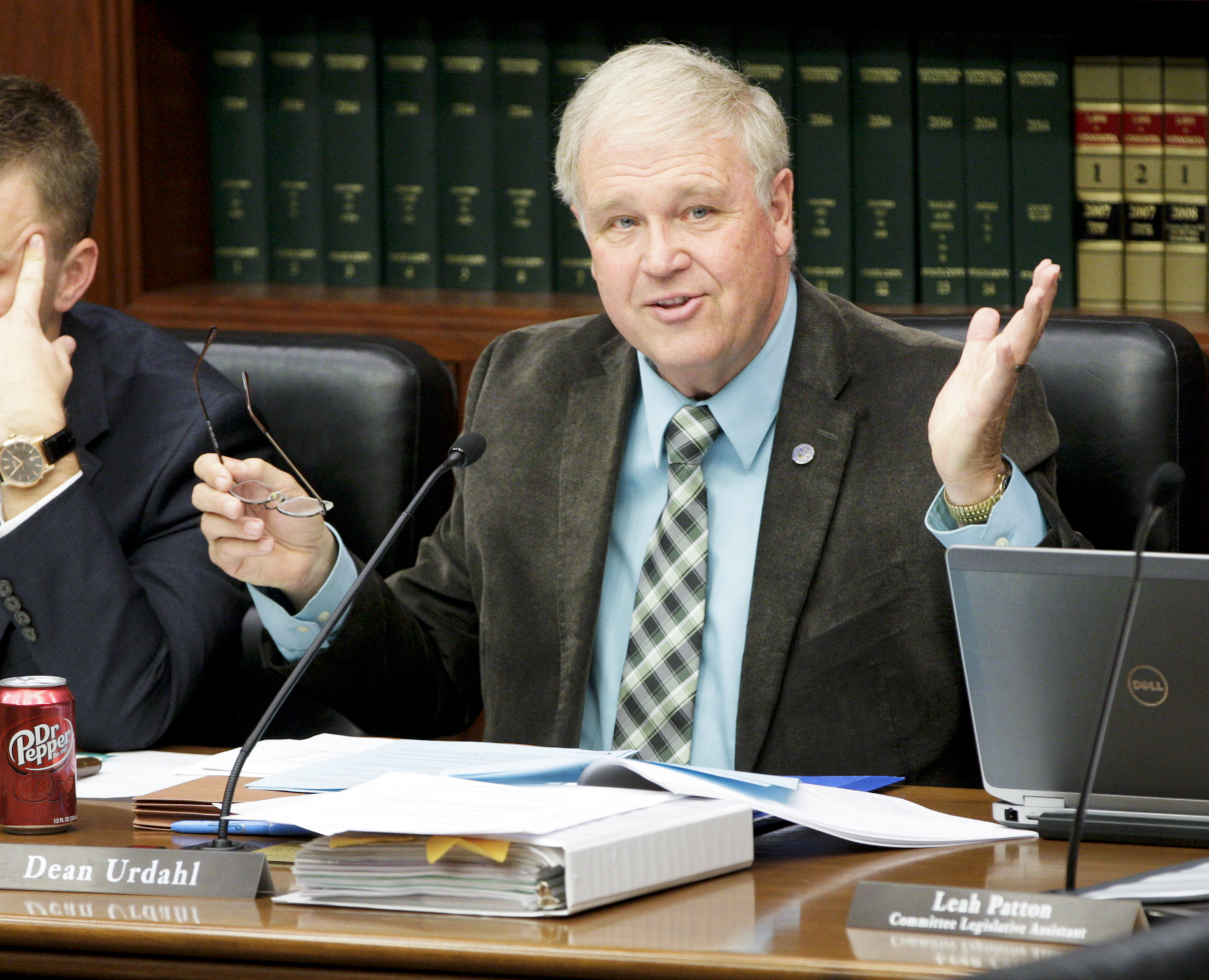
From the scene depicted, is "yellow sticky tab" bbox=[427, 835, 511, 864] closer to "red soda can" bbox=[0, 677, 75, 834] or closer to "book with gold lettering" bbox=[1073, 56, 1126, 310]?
"red soda can" bbox=[0, 677, 75, 834]

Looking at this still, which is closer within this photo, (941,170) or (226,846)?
(226,846)

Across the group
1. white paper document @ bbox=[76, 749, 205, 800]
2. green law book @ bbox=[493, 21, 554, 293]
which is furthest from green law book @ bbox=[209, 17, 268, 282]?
white paper document @ bbox=[76, 749, 205, 800]

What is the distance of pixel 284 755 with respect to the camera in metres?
1.40

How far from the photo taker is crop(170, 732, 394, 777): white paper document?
4.43ft

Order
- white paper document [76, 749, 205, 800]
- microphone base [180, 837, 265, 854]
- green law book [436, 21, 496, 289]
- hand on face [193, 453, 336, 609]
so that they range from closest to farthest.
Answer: microphone base [180, 837, 265, 854] < white paper document [76, 749, 205, 800] < hand on face [193, 453, 336, 609] < green law book [436, 21, 496, 289]

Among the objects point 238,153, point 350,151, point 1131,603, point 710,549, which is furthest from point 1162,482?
point 238,153

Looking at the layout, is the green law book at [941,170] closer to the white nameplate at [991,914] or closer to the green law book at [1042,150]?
the green law book at [1042,150]

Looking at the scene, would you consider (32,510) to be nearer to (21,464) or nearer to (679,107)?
(21,464)

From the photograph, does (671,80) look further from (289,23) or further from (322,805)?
(289,23)

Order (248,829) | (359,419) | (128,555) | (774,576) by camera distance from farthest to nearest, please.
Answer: (359,419) < (128,555) < (774,576) < (248,829)

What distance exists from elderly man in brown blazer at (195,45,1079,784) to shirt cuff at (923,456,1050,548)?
15 millimetres

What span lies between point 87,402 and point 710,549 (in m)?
0.75

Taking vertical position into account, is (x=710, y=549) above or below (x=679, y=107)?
below

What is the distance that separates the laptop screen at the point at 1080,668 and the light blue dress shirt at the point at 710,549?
1.55 feet
